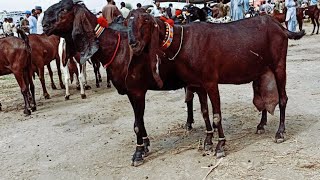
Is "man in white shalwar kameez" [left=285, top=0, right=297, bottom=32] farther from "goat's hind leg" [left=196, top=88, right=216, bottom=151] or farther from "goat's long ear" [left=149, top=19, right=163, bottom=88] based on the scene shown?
"goat's long ear" [left=149, top=19, right=163, bottom=88]

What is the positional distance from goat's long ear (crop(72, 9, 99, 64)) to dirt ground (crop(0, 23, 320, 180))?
156cm

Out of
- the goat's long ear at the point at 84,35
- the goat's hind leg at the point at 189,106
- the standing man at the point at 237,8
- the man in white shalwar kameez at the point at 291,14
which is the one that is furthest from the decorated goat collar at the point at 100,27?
Answer: the man in white shalwar kameez at the point at 291,14

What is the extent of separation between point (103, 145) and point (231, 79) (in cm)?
230

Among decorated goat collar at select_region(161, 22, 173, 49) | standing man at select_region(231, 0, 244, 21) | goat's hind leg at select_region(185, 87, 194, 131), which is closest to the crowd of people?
standing man at select_region(231, 0, 244, 21)

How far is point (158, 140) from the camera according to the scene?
6.49 meters

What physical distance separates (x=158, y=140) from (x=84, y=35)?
2.11 meters

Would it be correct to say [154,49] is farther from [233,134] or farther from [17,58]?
[17,58]

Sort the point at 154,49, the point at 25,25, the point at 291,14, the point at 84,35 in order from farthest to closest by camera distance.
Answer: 1. the point at 25,25
2. the point at 291,14
3. the point at 84,35
4. the point at 154,49

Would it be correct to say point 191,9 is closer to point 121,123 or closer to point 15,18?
point 121,123

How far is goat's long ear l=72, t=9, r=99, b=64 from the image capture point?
17.5 feet

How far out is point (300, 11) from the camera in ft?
70.1

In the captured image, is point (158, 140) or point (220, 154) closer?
point (220, 154)

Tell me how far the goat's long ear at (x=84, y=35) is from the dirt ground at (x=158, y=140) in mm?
1565

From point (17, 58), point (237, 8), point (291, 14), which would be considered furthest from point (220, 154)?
point (291, 14)
